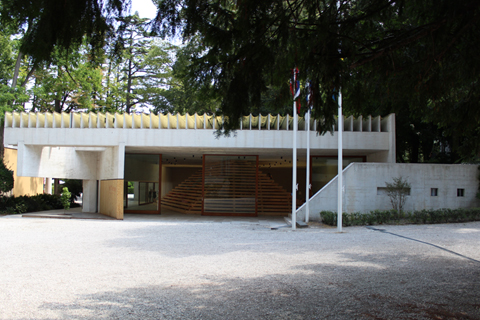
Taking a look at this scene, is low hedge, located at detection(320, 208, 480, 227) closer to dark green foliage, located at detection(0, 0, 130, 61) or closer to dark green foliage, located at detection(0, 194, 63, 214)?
dark green foliage, located at detection(0, 0, 130, 61)

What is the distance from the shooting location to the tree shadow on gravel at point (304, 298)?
4.02 meters

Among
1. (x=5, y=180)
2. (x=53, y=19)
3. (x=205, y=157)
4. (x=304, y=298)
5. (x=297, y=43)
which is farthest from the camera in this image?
(x=205, y=157)

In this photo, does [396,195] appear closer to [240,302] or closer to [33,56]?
[240,302]

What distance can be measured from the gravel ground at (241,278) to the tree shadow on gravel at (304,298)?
0.04 ft

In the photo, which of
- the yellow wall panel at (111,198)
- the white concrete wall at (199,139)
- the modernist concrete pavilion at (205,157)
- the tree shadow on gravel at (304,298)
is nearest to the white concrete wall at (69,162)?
the modernist concrete pavilion at (205,157)

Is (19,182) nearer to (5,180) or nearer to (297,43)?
(5,180)

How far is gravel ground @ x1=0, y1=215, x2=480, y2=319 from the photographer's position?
4.15 meters

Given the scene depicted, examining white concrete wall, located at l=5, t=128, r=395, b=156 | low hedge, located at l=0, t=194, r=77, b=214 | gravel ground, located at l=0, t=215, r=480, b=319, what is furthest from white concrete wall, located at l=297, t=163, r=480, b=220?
low hedge, located at l=0, t=194, r=77, b=214

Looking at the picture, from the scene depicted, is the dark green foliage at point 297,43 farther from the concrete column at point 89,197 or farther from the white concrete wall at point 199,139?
the concrete column at point 89,197

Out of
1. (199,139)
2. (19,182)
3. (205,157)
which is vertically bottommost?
(19,182)

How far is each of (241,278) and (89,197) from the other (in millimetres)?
17351

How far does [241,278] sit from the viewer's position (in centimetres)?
568

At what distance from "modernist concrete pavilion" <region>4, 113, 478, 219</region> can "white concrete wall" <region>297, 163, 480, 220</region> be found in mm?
39

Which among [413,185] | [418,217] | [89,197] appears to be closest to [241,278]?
[418,217]
